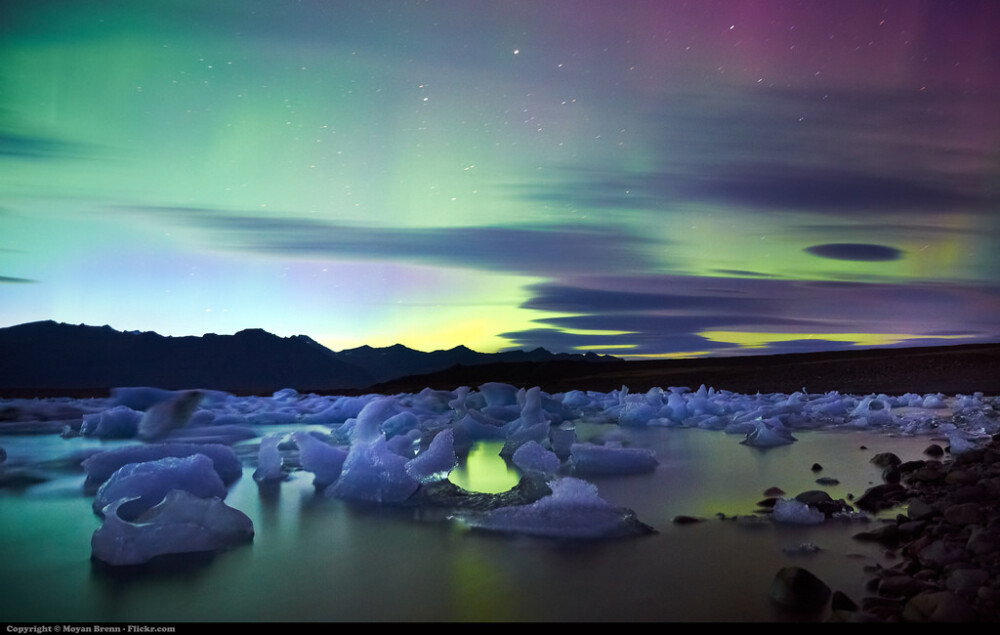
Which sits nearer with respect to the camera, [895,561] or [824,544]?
[895,561]

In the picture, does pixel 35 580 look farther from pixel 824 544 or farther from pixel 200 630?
pixel 824 544

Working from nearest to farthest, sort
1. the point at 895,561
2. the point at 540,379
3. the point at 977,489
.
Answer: the point at 895,561
the point at 977,489
the point at 540,379

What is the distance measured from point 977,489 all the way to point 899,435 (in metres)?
4.69

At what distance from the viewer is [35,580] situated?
2775 millimetres

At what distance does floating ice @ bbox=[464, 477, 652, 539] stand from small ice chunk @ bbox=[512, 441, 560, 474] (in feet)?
4.82

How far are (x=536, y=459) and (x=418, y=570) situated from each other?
2206 mm

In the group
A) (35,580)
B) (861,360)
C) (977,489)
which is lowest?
(35,580)

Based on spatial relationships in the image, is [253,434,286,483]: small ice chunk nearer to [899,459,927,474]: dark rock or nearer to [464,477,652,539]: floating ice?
[464,477,652,539]: floating ice

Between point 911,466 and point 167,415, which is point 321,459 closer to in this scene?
point 911,466

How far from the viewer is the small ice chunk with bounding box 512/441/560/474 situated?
4871 mm

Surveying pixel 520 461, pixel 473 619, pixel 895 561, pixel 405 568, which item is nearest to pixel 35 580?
pixel 405 568

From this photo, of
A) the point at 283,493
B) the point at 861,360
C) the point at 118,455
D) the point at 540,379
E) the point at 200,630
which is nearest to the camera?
the point at 200,630

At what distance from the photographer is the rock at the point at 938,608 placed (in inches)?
74.8

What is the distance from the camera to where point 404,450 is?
5.00m
